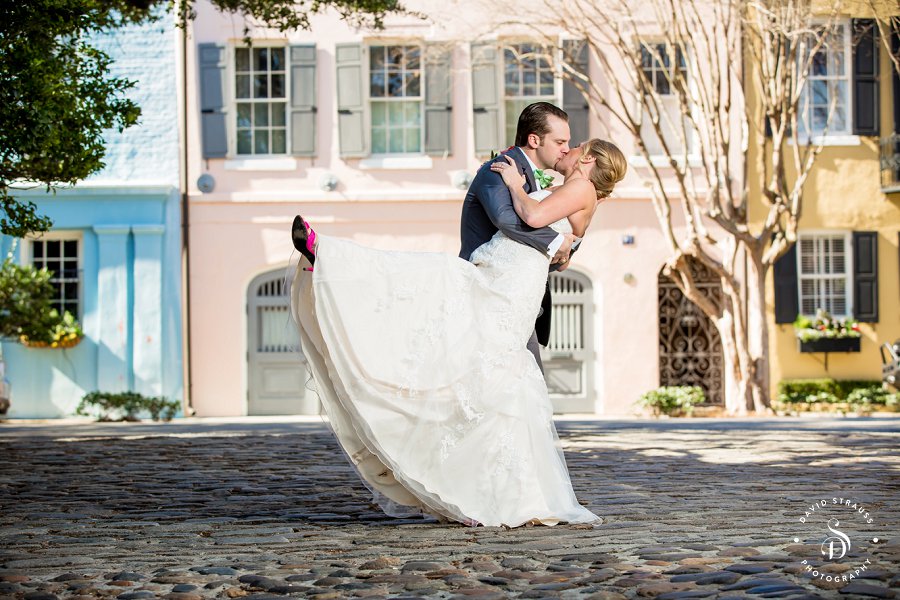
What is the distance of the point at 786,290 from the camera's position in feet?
74.6

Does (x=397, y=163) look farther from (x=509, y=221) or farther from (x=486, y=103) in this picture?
(x=509, y=221)

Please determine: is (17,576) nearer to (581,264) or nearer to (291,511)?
(291,511)

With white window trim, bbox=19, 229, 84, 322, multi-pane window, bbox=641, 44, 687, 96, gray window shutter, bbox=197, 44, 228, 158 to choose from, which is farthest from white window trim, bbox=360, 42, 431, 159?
white window trim, bbox=19, 229, 84, 322

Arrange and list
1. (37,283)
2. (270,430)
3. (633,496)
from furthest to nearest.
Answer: (37,283) → (270,430) → (633,496)

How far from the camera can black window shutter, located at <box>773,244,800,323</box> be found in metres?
22.7

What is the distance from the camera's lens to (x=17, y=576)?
16.9ft

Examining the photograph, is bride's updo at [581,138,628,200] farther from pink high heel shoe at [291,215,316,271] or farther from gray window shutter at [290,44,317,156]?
gray window shutter at [290,44,317,156]

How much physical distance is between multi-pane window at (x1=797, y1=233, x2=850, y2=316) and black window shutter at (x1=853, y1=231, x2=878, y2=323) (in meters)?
0.28

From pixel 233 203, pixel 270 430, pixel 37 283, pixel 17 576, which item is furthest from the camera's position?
pixel 233 203

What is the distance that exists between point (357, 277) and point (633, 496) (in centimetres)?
233

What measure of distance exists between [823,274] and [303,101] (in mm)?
9284

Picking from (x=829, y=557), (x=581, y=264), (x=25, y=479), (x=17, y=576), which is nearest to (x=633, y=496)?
(x=829, y=557)

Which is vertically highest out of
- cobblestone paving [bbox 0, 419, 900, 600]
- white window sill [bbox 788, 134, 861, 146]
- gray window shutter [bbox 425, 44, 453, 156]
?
gray window shutter [bbox 425, 44, 453, 156]

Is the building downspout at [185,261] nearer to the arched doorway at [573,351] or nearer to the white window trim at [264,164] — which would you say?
the white window trim at [264,164]
